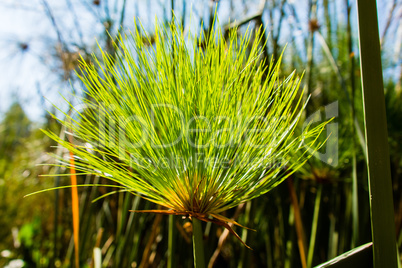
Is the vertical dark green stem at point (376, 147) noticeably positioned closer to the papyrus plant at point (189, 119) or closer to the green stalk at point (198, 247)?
the papyrus plant at point (189, 119)

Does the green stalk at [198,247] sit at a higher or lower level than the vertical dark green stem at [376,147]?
lower

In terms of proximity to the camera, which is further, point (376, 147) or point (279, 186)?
point (279, 186)

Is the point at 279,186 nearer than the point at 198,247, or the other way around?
the point at 198,247

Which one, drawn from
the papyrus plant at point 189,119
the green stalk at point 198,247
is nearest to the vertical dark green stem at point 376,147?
the papyrus plant at point 189,119

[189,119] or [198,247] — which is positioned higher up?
[189,119]

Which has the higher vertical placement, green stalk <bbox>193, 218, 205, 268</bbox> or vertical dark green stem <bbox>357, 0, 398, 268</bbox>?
vertical dark green stem <bbox>357, 0, 398, 268</bbox>

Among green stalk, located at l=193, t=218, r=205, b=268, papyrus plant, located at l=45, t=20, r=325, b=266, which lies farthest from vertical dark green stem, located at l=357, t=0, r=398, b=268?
green stalk, located at l=193, t=218, r=205, b=268

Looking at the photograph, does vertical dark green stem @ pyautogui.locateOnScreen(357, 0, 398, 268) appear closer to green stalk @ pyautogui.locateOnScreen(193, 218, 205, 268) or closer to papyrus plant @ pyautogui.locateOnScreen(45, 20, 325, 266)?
papyrus plant @ pyautogui.locateOnScreen(45, 20, 325, 266)

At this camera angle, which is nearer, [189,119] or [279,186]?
[189,119]
